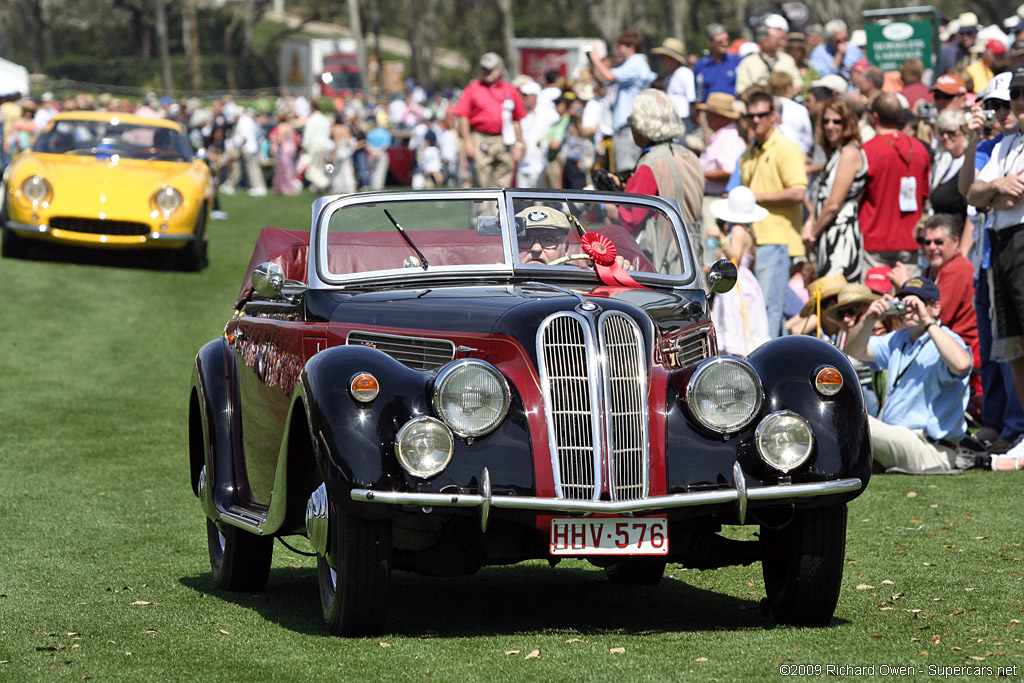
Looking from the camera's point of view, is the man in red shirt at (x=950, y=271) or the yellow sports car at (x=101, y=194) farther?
the yellow sports car at (x=101, y=194)

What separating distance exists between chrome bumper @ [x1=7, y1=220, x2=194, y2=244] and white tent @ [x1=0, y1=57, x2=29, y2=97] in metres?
14.9

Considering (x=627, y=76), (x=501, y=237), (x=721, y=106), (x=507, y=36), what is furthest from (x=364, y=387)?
(x=507, y=36)

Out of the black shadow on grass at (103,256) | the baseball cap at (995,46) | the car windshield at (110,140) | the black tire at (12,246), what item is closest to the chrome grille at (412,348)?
the baseball cap at (995,46)

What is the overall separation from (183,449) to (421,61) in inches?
2313

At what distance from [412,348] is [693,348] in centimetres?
117

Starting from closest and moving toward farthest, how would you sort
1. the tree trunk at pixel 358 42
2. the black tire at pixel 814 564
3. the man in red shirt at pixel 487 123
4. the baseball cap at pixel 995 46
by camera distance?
the black tire at pixel 814 564, the baseball cap at pixel 995 46, the man in red shirt at pixel 487 123, the tree trunk at pixel 358 42

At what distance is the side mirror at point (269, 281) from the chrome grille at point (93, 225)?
37.9 ft

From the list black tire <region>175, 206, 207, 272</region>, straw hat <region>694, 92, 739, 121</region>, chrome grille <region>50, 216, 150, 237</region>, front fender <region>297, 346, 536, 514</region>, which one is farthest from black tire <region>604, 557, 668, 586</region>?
black tire <region>175, 206, 207, 272</region>

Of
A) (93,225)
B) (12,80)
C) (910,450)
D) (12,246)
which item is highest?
(12,80)

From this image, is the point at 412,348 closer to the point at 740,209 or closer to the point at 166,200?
the point at 740,209

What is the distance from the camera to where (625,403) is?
5.36 m

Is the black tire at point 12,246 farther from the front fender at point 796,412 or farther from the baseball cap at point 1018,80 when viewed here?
the front fender at point 796,412

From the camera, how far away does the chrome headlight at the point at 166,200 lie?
688 inches

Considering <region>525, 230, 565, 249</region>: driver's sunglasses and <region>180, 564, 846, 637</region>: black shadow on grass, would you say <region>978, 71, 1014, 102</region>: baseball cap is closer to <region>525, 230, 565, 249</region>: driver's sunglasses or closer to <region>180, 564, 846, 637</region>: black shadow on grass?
<region>525, 230, 565, 249</region>: driver's sunglasses
